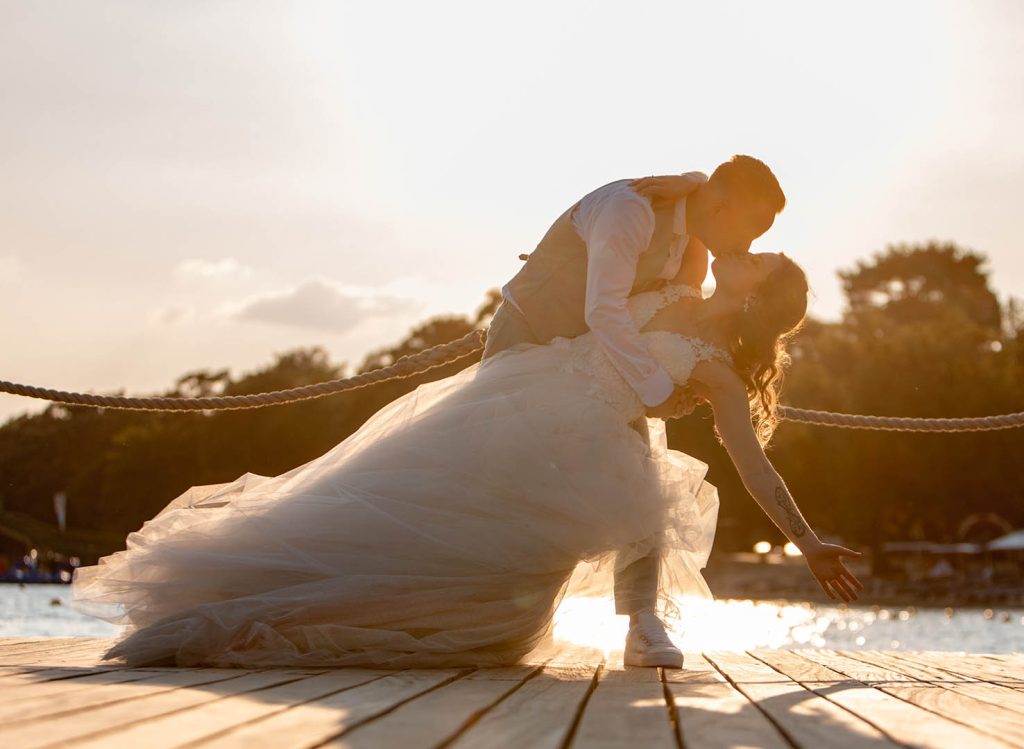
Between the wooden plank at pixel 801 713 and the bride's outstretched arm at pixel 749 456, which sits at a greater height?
the bride's outstretched arm at pixel 749 456

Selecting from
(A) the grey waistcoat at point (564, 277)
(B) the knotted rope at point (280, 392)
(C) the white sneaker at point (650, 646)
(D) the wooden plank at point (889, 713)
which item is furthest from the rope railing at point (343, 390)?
(D) the wooden plank at point (889, 713)

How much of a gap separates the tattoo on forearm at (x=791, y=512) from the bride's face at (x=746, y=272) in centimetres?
69

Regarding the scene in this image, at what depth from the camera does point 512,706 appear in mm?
3123

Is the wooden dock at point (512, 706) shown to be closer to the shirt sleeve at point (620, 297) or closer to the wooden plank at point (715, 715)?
the wooden plank at point (715, 715)

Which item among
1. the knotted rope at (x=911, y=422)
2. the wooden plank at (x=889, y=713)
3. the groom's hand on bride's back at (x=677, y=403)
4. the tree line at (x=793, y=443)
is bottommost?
the wooden plank at (x=889, y=713)

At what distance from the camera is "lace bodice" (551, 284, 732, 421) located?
462cm

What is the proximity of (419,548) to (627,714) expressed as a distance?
60.2 inches

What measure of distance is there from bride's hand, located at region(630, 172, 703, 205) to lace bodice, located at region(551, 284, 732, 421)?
1.10 feet

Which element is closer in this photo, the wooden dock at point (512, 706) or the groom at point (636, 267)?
the wooden dock at point (512, 706)

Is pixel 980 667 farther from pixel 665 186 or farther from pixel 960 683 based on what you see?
pixel 665 186

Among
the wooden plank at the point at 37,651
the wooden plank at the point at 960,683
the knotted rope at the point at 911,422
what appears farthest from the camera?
the knotted rope at the point at 911,422

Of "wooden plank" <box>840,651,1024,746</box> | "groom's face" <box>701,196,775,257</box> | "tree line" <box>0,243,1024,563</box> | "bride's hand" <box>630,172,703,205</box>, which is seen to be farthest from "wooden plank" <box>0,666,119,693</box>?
"tree line" <box>0,243,1024,563</box>

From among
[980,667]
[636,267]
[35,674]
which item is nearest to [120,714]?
[35,674]

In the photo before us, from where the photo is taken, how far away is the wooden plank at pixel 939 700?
2924mm
